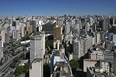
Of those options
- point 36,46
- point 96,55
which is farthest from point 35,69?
point 96,55

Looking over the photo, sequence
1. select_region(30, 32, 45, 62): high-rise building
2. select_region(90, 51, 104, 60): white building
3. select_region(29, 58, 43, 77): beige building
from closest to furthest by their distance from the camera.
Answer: select_region(29, 58, 43, 77): beige building
select_region(90, 51, 104, 60): white building
select_region(30, 32, 45, 62): high-rise building

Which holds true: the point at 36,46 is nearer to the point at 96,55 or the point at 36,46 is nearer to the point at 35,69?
the point at 35,69

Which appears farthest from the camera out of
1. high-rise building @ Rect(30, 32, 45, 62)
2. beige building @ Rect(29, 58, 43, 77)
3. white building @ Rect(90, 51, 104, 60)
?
high-rise building @ Rect(30, 32, 45, 62)

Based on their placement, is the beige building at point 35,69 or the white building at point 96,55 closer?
the beige building at point 35,69

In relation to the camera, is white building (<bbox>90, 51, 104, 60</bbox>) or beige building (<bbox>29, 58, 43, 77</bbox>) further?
white building (<bbox>90, 51, 104, 60</bbox>)

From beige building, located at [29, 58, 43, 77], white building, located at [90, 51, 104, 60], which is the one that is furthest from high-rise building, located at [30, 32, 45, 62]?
white building, located at [90, 51, 104, 60]

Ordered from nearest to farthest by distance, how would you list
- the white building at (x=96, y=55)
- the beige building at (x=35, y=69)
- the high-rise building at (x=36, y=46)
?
the beige building at (x=35, y=69) → the white building at (x=96, y=55) → the high-rise building at (x=36, y=46)

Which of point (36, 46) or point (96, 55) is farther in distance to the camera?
point (36, 46)

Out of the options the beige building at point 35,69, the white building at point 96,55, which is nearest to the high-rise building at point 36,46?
the beige building at point 35,69

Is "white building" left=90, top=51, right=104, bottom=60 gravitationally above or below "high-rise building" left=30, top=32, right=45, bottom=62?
below

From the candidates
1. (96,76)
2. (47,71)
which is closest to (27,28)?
(47,71)

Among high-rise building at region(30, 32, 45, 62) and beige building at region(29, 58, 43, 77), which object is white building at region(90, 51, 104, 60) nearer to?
high-rise building at region(30, 32, 45, 62)

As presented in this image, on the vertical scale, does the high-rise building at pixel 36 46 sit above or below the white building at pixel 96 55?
above

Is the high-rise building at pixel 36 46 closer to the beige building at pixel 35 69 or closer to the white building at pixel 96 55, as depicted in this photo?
the beige building at pixel 35 69
